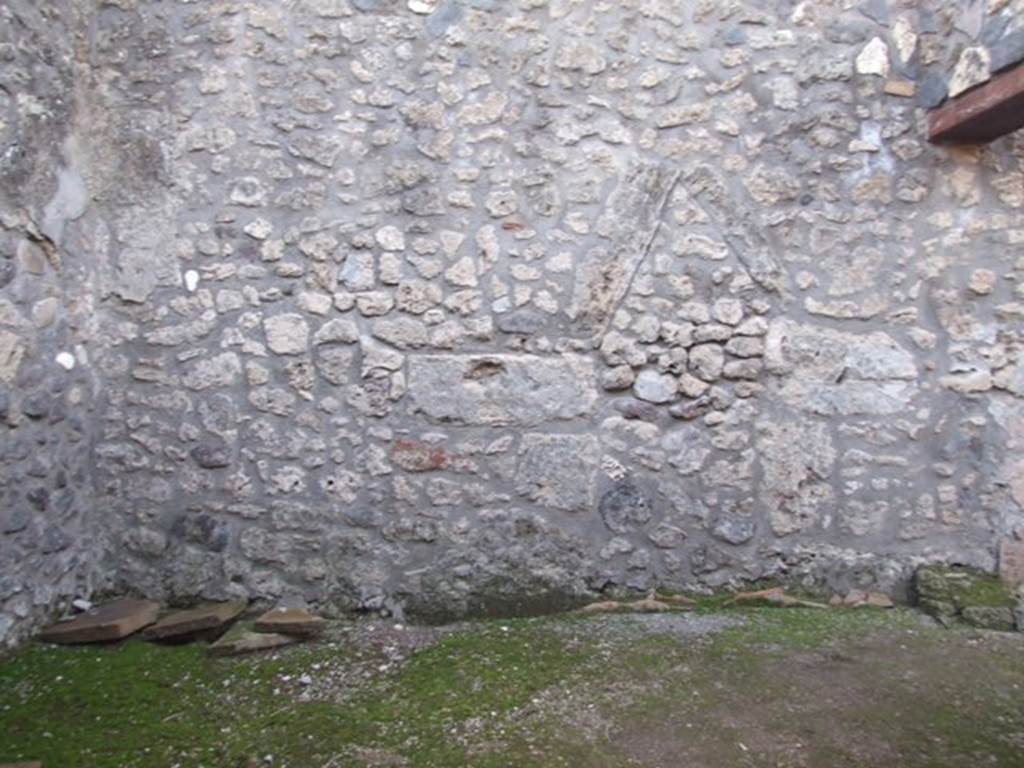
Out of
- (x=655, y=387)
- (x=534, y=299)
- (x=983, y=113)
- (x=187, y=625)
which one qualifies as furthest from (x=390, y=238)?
(x=983, y=113)

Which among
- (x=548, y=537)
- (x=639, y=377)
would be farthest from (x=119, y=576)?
(x=639, y=377)

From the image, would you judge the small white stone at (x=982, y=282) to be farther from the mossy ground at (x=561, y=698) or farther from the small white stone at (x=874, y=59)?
the mossy ground at (x=561, y=698)

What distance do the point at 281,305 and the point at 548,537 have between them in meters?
1.49

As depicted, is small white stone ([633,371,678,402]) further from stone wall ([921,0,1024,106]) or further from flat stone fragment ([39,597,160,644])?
flat stone fragment ([39,597,160,644])

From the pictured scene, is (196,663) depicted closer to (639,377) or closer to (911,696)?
(639,377)

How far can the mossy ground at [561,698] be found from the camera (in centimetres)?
220

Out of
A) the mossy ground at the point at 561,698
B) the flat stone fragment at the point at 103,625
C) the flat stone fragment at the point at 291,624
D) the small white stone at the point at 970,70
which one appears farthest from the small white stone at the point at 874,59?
the flat stone fragment at the point at 103,625

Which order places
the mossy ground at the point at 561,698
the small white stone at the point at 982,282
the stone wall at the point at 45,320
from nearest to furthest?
the mossy ground at the point at 561,698
the stone wall at the point at 45,320
the small white stone at the point at 982,282

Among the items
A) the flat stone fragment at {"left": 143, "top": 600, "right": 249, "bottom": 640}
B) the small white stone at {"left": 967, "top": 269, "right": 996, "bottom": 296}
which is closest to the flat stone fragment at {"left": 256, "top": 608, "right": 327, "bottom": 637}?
the flat stone fragment at {"left": 143, "top": 600, "right": 249, "bottom": 640}

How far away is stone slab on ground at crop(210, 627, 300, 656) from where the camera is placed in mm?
2875

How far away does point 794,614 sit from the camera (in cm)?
313

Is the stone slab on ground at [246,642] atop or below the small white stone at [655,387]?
below

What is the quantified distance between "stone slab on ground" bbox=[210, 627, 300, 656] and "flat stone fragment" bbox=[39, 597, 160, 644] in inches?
14.1

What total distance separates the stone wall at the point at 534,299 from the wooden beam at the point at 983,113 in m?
0.10
